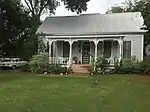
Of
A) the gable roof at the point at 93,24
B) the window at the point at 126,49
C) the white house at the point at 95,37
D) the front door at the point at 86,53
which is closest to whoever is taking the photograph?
the white house at the point at 95,37

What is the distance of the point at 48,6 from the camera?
117 ft

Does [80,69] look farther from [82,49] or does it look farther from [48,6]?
[48,6]

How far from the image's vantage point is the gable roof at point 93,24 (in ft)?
85.7

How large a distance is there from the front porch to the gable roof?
1031 millimetres

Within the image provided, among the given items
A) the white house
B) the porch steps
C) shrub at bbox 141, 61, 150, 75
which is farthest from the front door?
shrub at bbox 141, 61, 150, 75

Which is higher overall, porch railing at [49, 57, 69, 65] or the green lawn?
porch railing at [49, 57, 69, 65]

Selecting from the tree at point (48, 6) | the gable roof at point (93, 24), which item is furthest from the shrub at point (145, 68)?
the tree at point (48, 6)

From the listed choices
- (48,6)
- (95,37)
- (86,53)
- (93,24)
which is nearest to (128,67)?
(95,37)

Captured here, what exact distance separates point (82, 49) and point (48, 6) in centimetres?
1091

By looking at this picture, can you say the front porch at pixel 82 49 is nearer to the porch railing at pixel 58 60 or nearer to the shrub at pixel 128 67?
the porch railing at pixel 58 60

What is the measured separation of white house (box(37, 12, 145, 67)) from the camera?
82.4 ft

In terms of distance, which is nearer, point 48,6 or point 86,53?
point 86,53

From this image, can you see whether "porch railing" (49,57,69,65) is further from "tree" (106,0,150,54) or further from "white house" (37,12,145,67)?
"tree" (106,0,150,54)

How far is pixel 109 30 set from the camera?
26.2 metres
